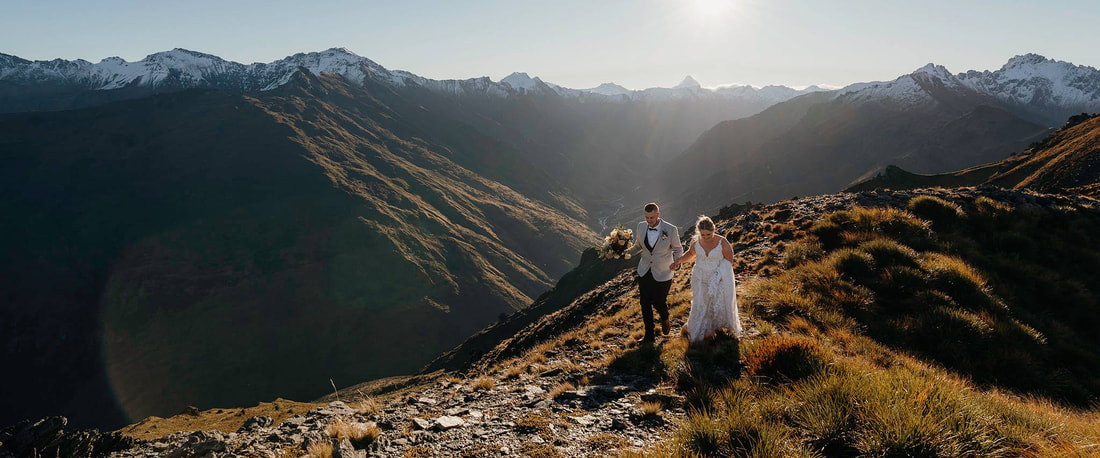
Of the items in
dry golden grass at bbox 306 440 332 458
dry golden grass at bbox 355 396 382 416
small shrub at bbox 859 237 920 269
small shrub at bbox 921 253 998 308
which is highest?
small shrub at bbox 859 237 920 269

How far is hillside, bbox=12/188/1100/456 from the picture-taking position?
4.06 m

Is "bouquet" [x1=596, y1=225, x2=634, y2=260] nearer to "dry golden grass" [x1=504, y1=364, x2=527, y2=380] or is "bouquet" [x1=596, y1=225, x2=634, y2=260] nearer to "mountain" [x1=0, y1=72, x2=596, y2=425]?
"dry golden grass" [x1=504, y1=364, x2=527, y2=380]

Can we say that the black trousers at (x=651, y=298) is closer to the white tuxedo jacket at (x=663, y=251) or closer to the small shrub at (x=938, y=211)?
the white tuxedo jacket at (x=663, y=251)

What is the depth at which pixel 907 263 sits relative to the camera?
11.4 meters

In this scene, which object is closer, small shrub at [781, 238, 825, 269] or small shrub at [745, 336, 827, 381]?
small shrub at [745, 336, 827, 381]

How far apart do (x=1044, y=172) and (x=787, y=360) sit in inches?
2941

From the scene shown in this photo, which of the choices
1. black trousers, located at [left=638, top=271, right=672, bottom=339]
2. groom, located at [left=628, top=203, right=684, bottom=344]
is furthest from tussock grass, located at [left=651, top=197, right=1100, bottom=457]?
groom, located at [left=628, top=203, right=684, bottom=344]

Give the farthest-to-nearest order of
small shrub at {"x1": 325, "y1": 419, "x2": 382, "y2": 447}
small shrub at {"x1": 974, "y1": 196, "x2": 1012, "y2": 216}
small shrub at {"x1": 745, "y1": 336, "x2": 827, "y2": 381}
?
small shrub at {"x1": 974, "y1": 196, "x2": 1012, "y2": 216} → small shrub at {"x1": 325, "y1": 419, "x2": 382, "y2": 447} → small shrub at {"x1": 745, "y1": 336, "x2": 827, "y2": 381}

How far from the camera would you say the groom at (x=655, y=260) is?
9.66 m

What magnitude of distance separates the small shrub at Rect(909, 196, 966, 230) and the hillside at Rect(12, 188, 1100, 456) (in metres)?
0.37

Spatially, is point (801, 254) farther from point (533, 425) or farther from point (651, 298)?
point (533, 425)

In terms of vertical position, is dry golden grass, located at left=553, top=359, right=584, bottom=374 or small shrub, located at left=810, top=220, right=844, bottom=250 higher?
small shrub, located at left=810, top=220, right=844, bottom=250

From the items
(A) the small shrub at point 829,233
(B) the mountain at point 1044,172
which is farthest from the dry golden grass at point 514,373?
(B) the mountain at point 1044,172

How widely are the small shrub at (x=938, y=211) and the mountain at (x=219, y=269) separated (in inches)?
4240
